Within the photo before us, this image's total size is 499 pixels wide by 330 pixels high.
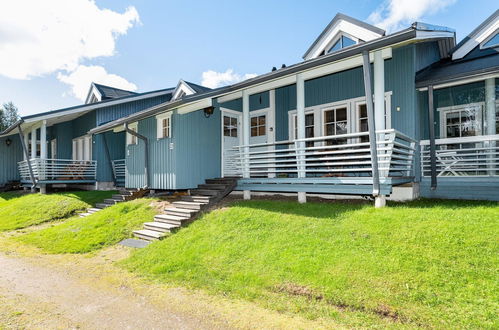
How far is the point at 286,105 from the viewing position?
9930mm

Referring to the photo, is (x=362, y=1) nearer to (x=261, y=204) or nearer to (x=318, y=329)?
(x=261, y=204)

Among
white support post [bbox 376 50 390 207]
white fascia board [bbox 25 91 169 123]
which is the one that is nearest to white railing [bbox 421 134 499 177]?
white support post [bbox 376 50 390 207]

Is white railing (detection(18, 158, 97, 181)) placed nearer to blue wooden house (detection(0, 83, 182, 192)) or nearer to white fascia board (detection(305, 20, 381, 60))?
blue wooden house (detection(0, 83, 182, 192))

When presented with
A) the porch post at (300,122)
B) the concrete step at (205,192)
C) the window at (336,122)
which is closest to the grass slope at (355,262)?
the porch post at (300,122)

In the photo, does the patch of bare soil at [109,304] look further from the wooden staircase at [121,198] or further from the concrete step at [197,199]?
the wooden staircase at [121,198]

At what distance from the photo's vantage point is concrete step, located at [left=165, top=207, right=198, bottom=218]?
7.30 meters

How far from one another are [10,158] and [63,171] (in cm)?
784

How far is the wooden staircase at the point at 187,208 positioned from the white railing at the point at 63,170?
28.1 feet

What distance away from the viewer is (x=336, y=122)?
8.96m

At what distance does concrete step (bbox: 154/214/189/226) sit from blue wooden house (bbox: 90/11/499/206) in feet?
4.93

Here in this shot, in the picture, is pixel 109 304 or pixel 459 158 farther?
pixel 459 158

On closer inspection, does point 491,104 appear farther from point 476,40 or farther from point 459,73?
point 476,40

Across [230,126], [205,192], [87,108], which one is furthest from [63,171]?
[205,192]

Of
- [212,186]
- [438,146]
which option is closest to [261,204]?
[212,186]
